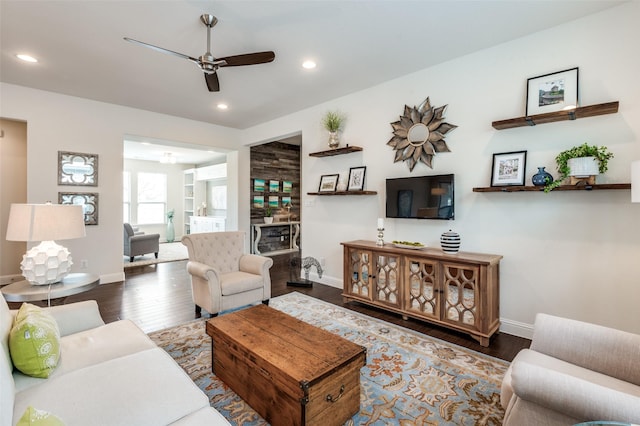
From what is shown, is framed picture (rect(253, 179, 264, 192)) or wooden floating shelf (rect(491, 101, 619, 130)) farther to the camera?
framed picture (rect(253, 179, 264, 192))

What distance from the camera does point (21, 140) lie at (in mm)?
4625

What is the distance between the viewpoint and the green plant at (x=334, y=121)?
4.23 metres

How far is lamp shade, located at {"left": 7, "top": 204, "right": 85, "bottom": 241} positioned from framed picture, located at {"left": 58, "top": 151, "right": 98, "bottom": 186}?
264 centimetres

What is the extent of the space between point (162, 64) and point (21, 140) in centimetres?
324

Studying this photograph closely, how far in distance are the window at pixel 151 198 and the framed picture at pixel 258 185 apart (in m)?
4.35

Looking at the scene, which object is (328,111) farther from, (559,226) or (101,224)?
(101,224)

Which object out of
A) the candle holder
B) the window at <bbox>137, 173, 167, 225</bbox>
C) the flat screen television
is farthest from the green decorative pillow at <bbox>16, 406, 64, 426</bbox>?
the window at <bbox>137, 173, 167, 225</bbox>

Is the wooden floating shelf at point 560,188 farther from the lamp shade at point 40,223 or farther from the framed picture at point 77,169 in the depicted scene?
the framed picture at point 77,169

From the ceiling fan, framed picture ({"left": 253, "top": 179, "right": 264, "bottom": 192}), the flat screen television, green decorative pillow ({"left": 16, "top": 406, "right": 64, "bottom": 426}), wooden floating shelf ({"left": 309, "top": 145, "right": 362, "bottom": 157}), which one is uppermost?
the ceiling fan

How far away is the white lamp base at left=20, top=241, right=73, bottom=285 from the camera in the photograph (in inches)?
91.7

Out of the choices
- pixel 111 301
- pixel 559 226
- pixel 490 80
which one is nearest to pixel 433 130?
pixel 490 80

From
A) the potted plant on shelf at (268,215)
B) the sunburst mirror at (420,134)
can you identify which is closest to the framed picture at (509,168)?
the sunburst mirror at (420,134)

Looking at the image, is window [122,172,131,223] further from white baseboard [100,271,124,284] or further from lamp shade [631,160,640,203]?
lamp shade [631,160,640,203]

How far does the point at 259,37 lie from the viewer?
9.13 feet
